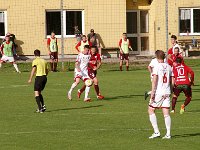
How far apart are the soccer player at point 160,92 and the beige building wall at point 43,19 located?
96.1 feet

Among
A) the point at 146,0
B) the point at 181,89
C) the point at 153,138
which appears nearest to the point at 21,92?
the point at 181,89

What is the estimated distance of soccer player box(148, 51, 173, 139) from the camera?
1672cm

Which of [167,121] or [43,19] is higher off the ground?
[43,19]

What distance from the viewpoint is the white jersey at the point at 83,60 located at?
2519cm

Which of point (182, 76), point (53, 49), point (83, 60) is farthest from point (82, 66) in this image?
point (53, 49)

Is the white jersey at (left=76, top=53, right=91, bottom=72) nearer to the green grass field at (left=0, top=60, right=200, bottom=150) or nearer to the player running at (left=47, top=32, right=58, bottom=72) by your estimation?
the green grass field at (left=0, top=60, right=200, bottom=150)

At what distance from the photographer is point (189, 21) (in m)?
48.3

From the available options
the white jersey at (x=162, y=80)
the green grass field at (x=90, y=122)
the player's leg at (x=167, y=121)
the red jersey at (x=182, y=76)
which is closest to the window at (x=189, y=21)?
the green grass field at (x=90, y=122)

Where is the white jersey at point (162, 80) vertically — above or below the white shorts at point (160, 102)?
above

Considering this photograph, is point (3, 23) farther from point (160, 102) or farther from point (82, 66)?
point (160, 102)

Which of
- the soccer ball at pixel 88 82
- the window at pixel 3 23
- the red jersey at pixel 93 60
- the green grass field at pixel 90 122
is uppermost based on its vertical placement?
the window at pixel 3 23

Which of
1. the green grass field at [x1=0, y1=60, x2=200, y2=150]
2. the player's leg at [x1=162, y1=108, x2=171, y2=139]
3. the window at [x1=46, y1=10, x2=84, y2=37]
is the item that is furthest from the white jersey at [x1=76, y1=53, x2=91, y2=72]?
the window at [x1=46, y1=10, x2=84, y2=37]

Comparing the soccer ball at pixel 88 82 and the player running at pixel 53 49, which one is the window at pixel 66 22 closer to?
the player running at pixel 53 49

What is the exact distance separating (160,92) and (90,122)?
12.1ft
